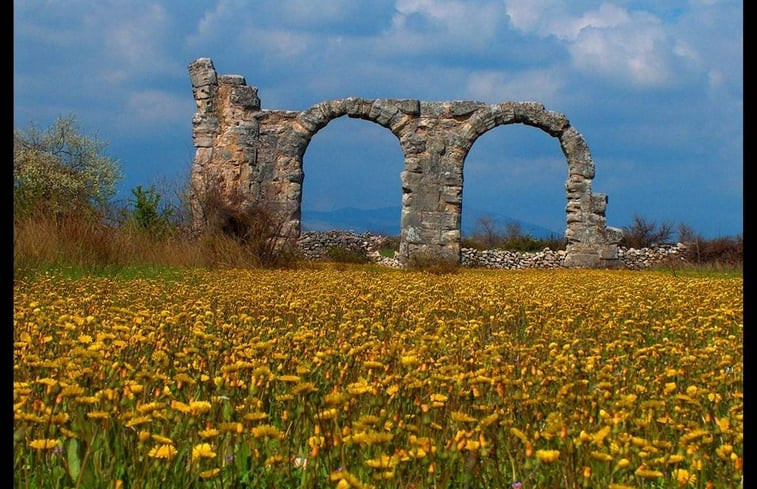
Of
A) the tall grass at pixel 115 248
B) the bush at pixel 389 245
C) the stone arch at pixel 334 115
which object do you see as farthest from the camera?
the bush at pixel 389 245

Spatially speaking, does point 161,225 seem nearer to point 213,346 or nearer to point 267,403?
point 213,346

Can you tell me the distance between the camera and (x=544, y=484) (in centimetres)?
260

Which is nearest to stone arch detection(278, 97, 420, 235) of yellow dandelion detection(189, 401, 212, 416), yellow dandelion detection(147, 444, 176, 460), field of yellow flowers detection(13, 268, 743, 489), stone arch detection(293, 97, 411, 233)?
stone arch detection(293, 97, 411, 233)

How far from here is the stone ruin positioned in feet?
72.3

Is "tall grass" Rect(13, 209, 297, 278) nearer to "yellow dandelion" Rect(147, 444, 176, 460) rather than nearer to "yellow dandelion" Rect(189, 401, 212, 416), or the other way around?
"yellow dandelion" Rect(189, 401, 212, 416)

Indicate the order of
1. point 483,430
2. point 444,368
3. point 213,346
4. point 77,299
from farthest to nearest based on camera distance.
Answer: point 77,299 < point 213,346 < point 444,368 < point 483,430

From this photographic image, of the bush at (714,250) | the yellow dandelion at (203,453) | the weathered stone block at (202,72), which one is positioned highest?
the weathered stone block at (202,72)

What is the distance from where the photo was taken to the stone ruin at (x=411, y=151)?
22031mm

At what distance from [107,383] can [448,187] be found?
19128 mm

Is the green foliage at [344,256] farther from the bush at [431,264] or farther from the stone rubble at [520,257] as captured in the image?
the bush at [431,264]

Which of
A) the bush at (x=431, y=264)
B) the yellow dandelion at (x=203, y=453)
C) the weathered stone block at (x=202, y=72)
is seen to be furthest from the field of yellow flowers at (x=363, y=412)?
the weathered stone block at (x=202, y=72)

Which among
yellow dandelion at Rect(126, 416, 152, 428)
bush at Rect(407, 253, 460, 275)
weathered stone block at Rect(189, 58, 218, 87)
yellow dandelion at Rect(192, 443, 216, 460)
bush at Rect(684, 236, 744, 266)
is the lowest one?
yellow dandelion at Rect(192, 443, 216, 460)

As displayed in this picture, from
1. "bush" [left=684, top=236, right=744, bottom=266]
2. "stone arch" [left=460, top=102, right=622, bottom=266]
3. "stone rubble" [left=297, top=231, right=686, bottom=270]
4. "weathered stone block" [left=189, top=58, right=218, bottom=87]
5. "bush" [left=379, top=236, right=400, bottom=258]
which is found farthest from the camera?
"bush" [left=379, top=236, right=400, bottom=258]
